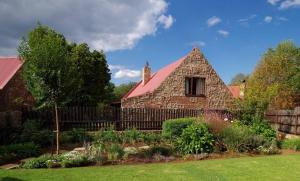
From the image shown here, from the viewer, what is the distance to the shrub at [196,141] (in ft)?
43.5

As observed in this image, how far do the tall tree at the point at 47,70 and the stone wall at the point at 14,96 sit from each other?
8.34 meters

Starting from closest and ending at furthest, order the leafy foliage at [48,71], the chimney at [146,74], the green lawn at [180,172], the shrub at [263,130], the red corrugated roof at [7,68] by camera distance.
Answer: the green lawn at [180,172]
the leafy foliage at [48,71]
the shrub at [263,130]
the red corrugated roof at [7,68]
the chimney at [146,74]

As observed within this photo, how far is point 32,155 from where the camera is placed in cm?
1328

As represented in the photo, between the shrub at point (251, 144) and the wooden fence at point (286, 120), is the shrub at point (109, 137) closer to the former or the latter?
the shrub at point (251, 144)

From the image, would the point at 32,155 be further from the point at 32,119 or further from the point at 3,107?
the point at 3,107

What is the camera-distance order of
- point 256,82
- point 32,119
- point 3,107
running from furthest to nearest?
1. point 256,82
2. point 3,107
3. point 32,119

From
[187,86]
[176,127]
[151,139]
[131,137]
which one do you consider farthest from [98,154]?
[187,86]

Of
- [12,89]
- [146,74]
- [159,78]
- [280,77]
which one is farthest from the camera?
[146,74]

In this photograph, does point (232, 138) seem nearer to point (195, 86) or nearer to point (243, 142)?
point (243, 142)

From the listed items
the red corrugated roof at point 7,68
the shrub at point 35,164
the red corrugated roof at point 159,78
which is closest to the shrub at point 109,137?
the shrub at point 35,164

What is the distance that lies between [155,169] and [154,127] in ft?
37.7

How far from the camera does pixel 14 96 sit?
22656 mm

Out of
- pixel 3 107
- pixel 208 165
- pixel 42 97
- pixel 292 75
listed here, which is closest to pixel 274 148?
pixel 208 165

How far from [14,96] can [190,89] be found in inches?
496
